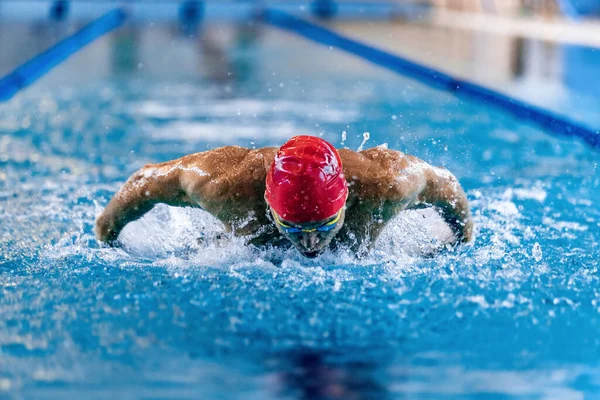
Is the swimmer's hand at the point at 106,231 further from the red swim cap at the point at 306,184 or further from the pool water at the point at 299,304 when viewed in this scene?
the red swim cap at the point at 306,184

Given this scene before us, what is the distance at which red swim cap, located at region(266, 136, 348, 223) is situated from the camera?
89.0 inches

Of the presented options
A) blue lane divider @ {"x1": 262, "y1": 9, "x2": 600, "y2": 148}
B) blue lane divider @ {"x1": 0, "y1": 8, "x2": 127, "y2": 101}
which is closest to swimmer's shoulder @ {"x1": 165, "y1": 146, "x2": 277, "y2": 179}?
blue lane divider @ {"x1": 262, "y1": 9, "x2": 600, "y2": 148}

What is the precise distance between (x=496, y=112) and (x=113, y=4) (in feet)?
18.4

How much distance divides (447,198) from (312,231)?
586 millimetres

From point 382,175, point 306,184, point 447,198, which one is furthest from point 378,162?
point 306,184

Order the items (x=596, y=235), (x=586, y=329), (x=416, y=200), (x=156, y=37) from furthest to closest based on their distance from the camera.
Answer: (x=156, y=37) → (x=596, y=235) → (x=416, y=200) → (x=586, y=329)

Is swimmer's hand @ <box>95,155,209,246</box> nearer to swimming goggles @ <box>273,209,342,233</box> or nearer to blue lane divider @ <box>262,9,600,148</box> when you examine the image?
swimming goggles @ <box>273,209,342,233</box>

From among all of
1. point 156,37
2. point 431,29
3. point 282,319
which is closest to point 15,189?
point 282,319

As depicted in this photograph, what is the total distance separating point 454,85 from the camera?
5859mm

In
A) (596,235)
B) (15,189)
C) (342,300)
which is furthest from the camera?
(15,189)

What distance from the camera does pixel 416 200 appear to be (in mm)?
2623

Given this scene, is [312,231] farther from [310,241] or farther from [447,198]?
[447,198]

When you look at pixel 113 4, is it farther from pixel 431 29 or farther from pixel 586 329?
pixel 586 329

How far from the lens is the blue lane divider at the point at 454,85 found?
4.88 meters
